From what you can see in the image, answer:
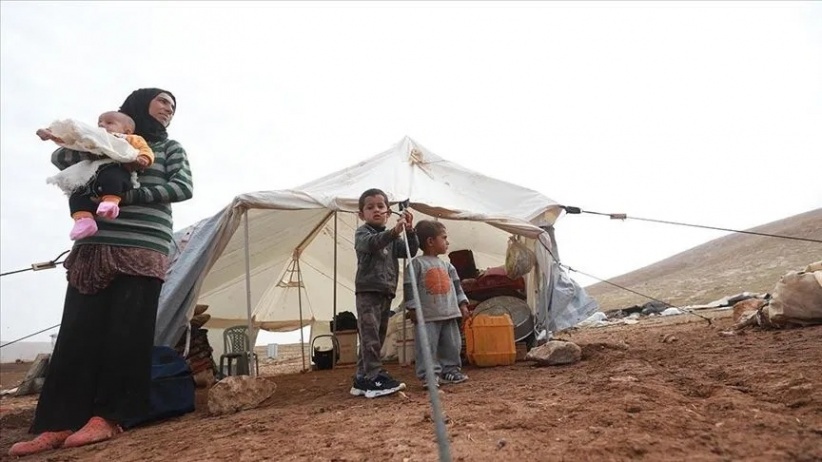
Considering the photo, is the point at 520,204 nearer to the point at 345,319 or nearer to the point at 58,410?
the point at 345,319

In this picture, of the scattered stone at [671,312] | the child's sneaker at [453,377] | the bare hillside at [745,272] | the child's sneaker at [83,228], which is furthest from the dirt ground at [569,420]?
the bare hillside at [745,272]

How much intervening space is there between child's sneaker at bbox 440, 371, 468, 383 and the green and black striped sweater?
1968 millimetres

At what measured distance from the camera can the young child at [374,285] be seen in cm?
308

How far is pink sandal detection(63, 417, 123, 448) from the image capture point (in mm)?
2340

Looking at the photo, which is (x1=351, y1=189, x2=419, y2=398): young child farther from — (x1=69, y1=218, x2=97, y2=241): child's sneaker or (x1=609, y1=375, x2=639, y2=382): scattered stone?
(x1=69, y1=218, x2=97, y2=241): child's sneaker

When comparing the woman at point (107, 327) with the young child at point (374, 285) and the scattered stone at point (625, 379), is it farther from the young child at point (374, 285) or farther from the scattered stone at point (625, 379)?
the scattered stone at point (625, 379)

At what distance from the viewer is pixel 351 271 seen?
7.67 m

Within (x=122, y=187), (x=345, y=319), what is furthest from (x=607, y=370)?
(x=345, y=319)

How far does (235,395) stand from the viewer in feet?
10.1

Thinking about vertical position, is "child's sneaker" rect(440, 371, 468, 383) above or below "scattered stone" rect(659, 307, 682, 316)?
below

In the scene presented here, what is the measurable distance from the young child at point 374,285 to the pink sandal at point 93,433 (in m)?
1.38

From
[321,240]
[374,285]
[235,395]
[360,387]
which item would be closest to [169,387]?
[235,395]

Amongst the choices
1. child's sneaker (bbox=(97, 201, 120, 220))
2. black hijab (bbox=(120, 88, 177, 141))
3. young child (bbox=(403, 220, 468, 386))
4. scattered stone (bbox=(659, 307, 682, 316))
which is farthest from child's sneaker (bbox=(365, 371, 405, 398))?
scattered stone (bbox=(659, 307, 682, 316))

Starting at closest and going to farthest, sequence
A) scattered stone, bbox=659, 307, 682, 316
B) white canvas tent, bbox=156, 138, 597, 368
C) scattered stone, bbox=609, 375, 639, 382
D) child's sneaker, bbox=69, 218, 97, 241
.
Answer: scattered stone, bbox=609, 375, 639, 382 < child's sneaker, bbox=69, 218, 97, 241 < white canvas tent, bbox=156, 138, 597, 368 < scattered stone, bbox=659, 307, 682, 316
